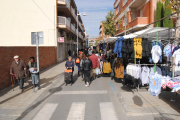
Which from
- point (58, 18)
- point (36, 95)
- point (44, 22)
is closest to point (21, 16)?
point (44, 22)

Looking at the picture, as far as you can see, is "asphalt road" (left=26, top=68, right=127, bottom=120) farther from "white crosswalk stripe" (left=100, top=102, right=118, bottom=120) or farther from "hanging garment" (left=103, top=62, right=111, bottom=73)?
"hanging garment" (left=103, top=62, right=111, bottom=73)

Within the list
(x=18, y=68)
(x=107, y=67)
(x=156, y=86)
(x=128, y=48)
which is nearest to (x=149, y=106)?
(x=156, y=86)

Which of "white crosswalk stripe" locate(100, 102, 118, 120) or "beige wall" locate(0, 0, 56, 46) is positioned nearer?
"white crosswalk stripe" locate(100, 102, 118, 120)

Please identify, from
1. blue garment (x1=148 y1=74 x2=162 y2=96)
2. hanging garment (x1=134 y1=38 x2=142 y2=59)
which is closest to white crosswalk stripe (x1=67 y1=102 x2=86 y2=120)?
blue garment (x1=148 y1=74 x2=162 y2=96)

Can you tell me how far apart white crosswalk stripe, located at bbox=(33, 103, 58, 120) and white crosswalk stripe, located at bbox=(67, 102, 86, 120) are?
65 centimetres

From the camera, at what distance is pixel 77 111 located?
500 centimetres

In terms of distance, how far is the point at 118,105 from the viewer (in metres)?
5.54

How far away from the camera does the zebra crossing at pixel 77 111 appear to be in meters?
4.56

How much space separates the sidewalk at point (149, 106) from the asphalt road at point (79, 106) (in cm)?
33

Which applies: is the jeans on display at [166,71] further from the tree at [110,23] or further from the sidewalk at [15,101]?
the tree at [110,23]

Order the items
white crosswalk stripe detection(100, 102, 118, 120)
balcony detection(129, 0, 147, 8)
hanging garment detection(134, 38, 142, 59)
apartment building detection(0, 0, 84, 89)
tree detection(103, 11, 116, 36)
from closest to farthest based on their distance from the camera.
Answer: white crosswalk stripe detection(100, 102, 118, 120), hanging garment detection(134, 38, 142, 59), balcony detection(129, 0, 147, 8), apartment building detection(0, 0, 84, 89), tree detection(103, 11, 116, 36)

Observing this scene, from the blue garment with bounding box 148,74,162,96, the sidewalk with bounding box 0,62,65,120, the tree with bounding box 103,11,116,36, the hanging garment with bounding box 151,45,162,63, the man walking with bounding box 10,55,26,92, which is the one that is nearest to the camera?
the sidewalk with bounding box 0,62,65,120

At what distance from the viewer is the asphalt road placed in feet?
15.2

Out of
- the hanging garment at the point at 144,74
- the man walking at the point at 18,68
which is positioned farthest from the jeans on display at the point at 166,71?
the man walking at the point at 18,68
